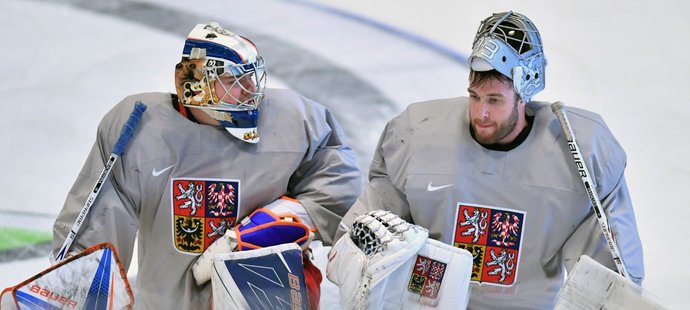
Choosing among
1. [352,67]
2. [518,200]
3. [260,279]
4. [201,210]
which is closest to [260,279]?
[260,279]

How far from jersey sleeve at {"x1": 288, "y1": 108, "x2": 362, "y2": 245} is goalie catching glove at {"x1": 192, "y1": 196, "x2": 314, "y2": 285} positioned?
88 millimetres

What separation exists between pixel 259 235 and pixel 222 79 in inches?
17.7

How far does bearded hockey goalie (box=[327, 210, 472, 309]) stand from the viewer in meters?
2.54

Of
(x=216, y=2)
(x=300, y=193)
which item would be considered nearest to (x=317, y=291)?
(x=300, y=193)

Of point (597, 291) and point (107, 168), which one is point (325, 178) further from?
point (597, 291)

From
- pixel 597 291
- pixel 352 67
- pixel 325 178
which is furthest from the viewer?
pixel 352 67

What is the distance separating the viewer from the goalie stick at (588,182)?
2.59 meters

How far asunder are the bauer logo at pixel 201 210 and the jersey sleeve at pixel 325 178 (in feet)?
0.71

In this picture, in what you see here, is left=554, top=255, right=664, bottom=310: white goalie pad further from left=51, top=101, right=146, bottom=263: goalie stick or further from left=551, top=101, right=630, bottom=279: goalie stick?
left=51, top=101, right=146, bottom=263: goalie stick

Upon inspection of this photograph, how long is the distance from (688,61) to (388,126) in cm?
219

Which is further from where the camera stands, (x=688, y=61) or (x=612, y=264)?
(x=688, y=61)

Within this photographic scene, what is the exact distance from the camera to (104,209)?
110 inches

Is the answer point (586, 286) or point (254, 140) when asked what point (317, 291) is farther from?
point (586, 286)

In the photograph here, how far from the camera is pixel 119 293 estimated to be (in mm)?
2557
